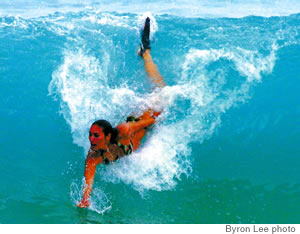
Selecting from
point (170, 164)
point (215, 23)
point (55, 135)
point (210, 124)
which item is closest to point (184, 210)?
point (170, 164)

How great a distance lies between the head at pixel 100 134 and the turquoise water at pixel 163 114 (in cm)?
84

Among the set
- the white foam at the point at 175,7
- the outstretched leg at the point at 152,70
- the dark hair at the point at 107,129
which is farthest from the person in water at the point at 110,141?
the white foam at the point at 175,7

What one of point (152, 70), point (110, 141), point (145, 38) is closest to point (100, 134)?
point (110, 141)

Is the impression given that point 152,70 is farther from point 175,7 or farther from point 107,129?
point 175,7

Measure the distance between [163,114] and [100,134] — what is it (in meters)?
2.12

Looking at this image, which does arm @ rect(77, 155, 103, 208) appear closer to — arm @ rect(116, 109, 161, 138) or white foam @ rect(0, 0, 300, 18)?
arm @ rect(116, 109, 161, 138)

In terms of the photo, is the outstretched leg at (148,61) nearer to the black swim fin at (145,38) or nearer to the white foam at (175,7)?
the black swim fin at (145,38)

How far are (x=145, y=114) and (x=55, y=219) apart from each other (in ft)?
7.82

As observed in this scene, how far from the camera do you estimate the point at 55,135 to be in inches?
223

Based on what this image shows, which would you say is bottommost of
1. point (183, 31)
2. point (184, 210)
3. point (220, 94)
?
point (184, 210)

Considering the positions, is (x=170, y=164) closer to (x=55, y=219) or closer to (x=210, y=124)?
(x=210, y=124)

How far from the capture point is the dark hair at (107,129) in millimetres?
3819

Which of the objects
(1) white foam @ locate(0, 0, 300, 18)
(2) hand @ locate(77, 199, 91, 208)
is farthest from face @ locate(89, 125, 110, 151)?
(1) white foam @ locate(0, 0, 300, 18)

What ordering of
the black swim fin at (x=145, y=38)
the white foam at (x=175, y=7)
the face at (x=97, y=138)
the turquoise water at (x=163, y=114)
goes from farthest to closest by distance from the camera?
the white foam at (x=175, y=7) → the black swim fin at (x=145, y=38) → the turquoise water at (x=163, y=114) → the face at (x=97, y=138)
